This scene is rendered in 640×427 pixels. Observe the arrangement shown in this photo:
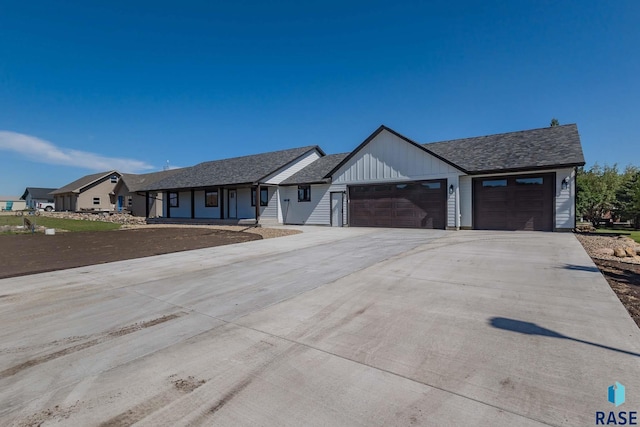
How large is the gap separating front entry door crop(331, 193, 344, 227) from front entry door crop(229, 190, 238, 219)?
827 centimetres

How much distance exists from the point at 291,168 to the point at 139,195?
793 inches

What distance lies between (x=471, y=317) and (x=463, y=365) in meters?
1.29

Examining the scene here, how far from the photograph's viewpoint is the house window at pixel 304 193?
20.6 meters

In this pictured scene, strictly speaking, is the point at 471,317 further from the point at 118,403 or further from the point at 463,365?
the point at 118,403

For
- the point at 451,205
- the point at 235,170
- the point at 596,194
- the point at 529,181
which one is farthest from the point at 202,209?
the point at 596,194

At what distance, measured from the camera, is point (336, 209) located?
62.8 feet

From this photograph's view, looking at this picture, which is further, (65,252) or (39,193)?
(39,193)

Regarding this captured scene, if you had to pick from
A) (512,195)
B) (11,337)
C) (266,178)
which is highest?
(266,178)

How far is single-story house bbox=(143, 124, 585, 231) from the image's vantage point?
1352cm

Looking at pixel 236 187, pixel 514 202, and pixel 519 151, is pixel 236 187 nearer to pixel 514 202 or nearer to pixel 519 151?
pixel 514 202

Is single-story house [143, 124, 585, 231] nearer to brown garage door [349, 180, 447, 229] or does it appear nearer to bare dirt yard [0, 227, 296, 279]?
brown garage door [349, 180, 447, 229]

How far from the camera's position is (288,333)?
3.45 metres

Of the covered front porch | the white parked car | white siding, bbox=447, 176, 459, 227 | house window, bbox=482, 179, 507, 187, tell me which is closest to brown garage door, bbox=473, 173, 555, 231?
house window, bbox=482, 179, 507, 187

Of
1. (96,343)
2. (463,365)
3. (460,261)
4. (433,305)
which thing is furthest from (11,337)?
(460,261)
